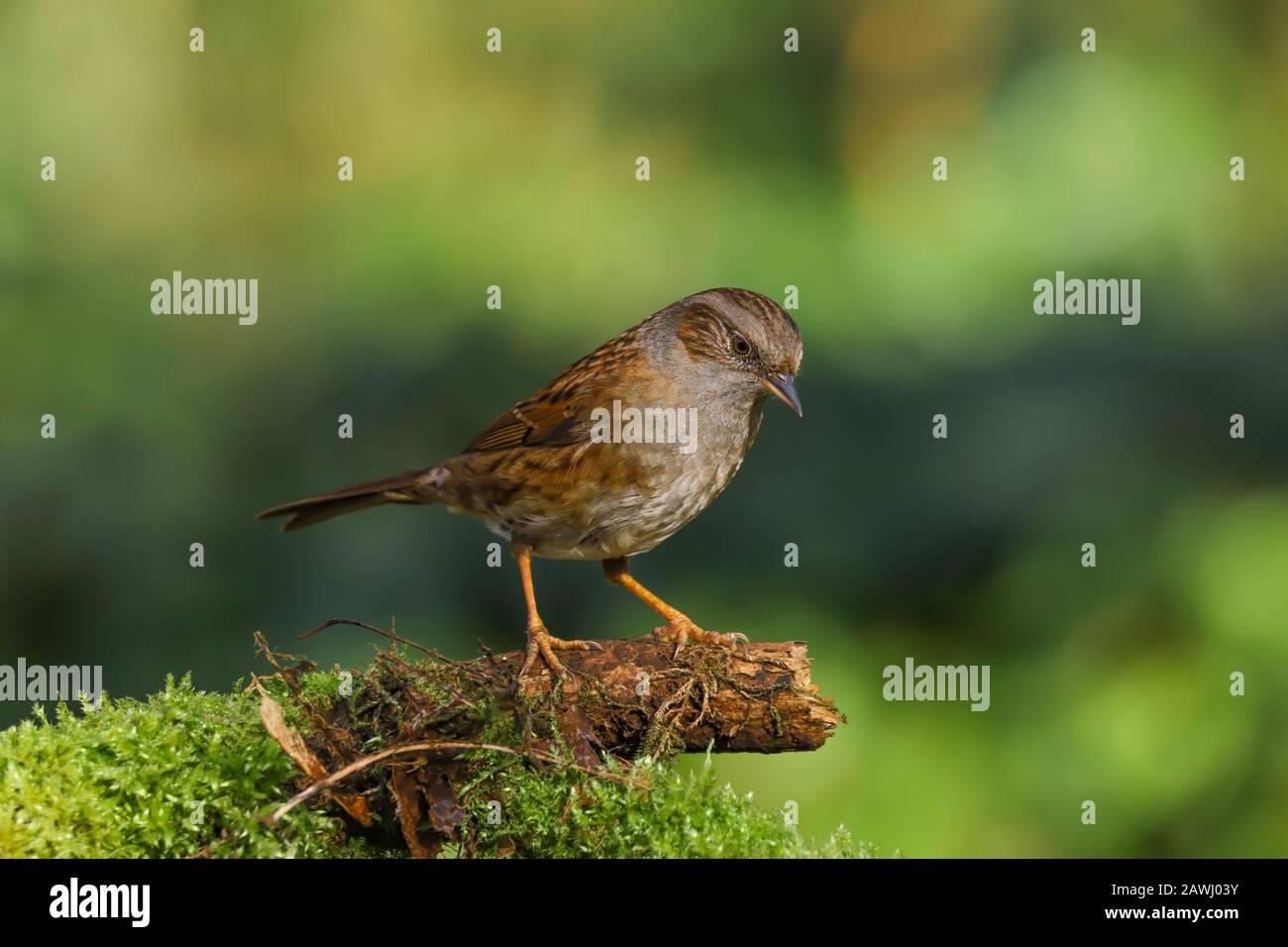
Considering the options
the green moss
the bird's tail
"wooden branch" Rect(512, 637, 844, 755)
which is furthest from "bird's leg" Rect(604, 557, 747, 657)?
the green moss

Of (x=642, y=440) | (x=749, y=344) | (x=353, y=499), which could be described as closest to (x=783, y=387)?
(x=749, y=344)

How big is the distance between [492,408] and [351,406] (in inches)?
27.5

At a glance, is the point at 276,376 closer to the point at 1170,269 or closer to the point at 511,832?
the point at 511,832

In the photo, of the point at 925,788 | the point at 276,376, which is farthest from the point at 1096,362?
the point at 276,376

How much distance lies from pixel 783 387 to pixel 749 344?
0.66 feet

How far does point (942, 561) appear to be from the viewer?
237 inches

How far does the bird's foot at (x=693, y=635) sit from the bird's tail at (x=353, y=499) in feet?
3.75

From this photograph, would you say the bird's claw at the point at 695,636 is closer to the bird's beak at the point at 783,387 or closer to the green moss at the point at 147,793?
the bird's beak at the point at 783,387

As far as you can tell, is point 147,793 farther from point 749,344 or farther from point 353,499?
point 749,344

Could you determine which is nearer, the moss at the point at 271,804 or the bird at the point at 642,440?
the moss at the point at 271,804

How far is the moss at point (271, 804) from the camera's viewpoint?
3148 mm

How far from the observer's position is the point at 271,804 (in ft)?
10.3

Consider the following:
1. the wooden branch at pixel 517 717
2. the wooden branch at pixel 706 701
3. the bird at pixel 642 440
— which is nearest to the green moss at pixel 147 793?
the wooden branch at pixel 517 717

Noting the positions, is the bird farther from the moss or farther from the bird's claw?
the moss
